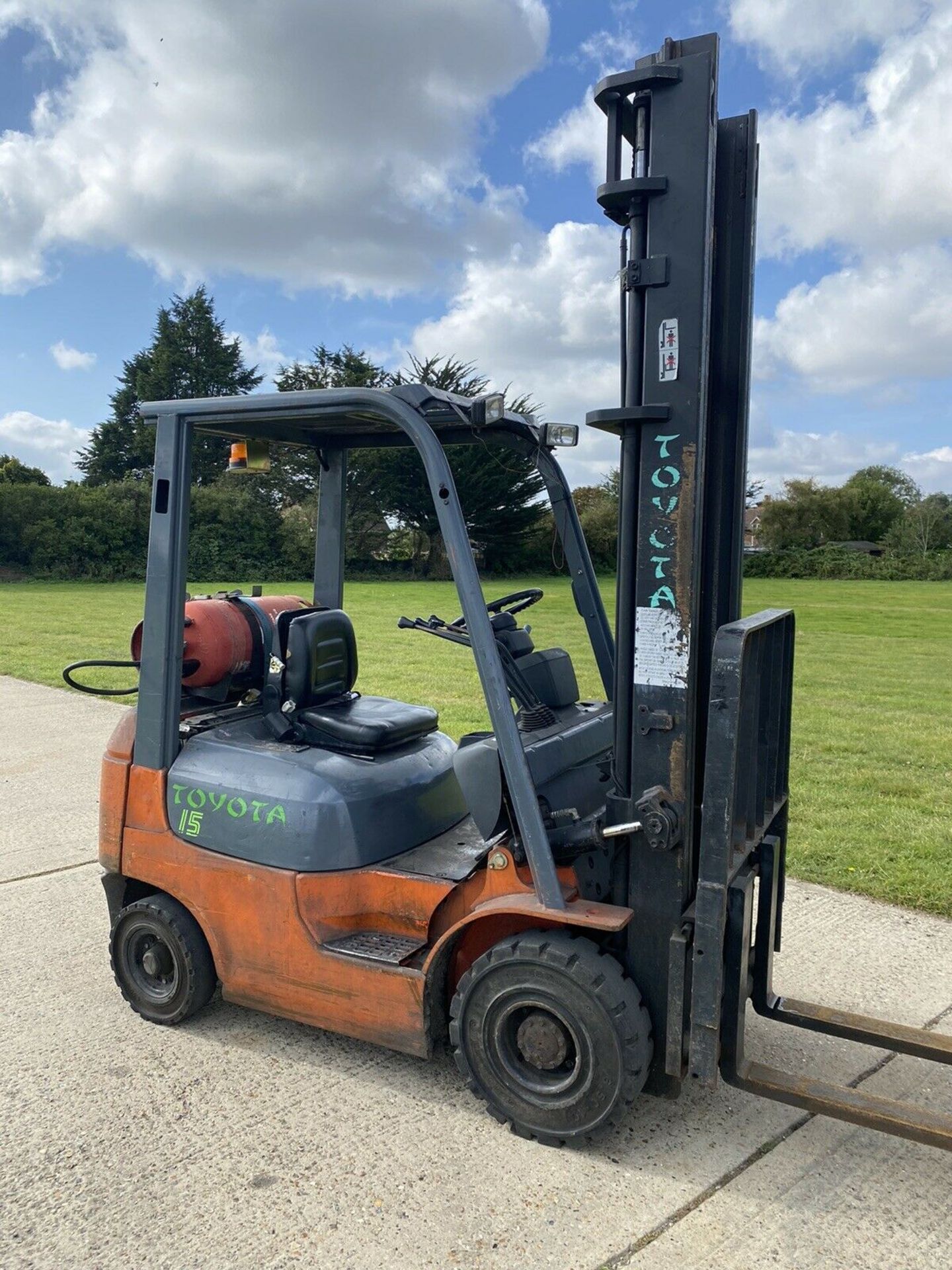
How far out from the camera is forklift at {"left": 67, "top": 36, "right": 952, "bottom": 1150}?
9.74 feet

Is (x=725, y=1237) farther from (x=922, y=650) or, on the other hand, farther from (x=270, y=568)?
(x=270, y=568)

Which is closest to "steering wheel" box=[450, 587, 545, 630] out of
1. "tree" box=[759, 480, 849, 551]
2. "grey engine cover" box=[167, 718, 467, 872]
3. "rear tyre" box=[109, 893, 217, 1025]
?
"grey engine cover" box=[167, 718, 467, 872]

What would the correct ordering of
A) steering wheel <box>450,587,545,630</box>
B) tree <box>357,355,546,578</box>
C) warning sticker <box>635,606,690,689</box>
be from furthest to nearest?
1. tree <box>357,355,546,578</box>
2. steering wheel <box>450,587,545,630</box>
3. warning sticker <box>635,606,690,689</box>

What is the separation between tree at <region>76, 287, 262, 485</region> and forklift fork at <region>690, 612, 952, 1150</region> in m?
48.7

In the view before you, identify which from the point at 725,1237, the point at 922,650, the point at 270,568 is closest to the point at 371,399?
the point at 725,1237

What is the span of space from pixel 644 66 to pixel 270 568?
27.2 meters

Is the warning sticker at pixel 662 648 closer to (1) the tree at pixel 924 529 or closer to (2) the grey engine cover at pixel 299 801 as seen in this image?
(2) the grey engine cover at pixel 299 801

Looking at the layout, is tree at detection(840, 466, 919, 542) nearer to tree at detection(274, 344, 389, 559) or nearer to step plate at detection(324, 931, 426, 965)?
tree at detection(274, 344, 389, 559)

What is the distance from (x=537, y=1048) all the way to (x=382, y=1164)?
1.88ft

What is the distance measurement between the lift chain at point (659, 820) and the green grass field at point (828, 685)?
2.96 m

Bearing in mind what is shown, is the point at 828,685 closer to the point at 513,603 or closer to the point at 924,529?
the point at 513,603

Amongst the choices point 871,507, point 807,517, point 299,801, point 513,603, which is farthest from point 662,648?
point 871,507

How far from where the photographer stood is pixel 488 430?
11.8ft

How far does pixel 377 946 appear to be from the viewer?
3.45 m
